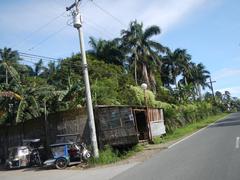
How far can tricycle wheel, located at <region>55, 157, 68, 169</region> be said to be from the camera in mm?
17062

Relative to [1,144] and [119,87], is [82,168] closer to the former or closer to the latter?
[1,144]

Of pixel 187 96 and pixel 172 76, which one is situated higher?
pixel 172 76

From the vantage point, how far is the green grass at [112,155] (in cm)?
1674

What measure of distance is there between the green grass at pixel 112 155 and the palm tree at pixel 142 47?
31893mm

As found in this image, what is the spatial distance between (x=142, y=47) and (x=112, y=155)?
35474mm

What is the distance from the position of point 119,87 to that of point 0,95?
15693 millimetres

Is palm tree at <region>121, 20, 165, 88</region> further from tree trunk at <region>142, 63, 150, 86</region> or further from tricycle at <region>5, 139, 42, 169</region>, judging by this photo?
tricycle at <region>5, 139, 42, 169</region>

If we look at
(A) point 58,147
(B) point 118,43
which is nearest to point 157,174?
(A) point 58,147

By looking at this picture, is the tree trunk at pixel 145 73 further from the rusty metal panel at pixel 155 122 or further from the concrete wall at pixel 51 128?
the concrete wall at pixel 51 128

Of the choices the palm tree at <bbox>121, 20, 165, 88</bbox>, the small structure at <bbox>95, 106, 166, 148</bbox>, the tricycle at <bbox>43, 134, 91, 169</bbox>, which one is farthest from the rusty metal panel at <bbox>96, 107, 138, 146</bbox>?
the palm tree at <bbox>121, 20, 165, 88</bbox>

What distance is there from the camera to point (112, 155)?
58.1ft

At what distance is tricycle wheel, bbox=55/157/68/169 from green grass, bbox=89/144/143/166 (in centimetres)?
123

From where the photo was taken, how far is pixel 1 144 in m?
24.2

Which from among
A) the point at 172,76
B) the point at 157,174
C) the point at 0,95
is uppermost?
the point at 172,76
